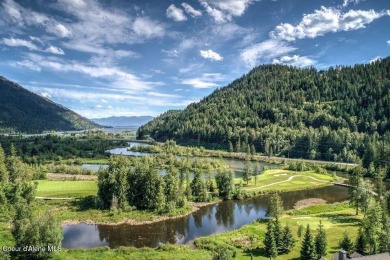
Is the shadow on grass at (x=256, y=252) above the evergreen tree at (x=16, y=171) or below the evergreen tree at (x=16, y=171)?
below

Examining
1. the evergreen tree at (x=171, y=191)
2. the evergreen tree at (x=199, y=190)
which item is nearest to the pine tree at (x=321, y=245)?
the evergreen tree at (x=171, y=191)

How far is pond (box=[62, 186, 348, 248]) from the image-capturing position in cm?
6663

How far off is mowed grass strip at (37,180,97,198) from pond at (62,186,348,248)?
27818 mm

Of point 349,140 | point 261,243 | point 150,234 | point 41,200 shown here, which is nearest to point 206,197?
point 150,234

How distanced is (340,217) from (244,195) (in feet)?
104

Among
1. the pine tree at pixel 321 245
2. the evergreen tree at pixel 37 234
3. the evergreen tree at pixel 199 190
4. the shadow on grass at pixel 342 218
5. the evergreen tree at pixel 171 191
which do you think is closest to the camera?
the evergreen tree at pixel 37 234

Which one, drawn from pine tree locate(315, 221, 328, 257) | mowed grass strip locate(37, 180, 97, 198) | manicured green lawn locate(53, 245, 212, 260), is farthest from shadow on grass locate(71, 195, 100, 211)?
pine tree locate(315, 221, 328, 257)

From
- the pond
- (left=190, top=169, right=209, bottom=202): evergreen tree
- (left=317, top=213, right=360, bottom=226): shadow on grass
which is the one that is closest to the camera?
the pond

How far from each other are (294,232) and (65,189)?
72.9 meters

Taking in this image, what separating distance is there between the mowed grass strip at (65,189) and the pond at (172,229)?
1095 inches

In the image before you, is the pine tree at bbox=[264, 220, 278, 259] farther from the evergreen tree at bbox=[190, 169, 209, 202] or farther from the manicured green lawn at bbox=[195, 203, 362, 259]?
the evergreen tree at bbox=[190, 169, 209, 202]

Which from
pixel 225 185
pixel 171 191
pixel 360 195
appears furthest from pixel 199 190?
pixel 360 195

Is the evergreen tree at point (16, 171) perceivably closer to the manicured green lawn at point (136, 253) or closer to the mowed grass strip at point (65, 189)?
the mowed grass strip at point (65, 189)

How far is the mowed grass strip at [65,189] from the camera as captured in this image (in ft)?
334
